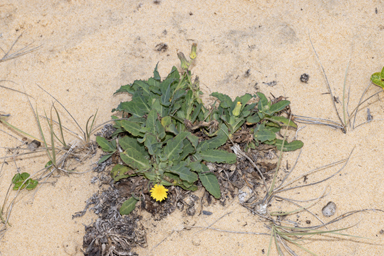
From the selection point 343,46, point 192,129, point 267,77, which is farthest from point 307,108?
point 192,129

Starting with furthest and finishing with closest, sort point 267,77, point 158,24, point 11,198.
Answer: point 158,24 < point 267,77 < point 11,198

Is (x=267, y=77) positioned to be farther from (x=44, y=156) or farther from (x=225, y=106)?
(x=44, y=156)

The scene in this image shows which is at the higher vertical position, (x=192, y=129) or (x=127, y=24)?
(x=127, y=24)

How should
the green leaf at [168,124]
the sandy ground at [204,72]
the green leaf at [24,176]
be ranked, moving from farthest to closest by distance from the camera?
the green leaf at [24,176] < the sandy ground at [204,72] < the green leaf at [168,124]

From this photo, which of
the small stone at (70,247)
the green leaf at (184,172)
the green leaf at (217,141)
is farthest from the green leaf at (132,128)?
the small stone at (70,247)

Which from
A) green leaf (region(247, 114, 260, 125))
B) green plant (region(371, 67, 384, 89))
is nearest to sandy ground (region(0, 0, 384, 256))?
green plant (region(371, 67, 384, 89))

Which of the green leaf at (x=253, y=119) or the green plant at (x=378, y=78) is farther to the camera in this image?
the green plant at (x=378, y=78)

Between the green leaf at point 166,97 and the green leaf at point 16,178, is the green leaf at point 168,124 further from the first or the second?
the green leaf at point 16,178
